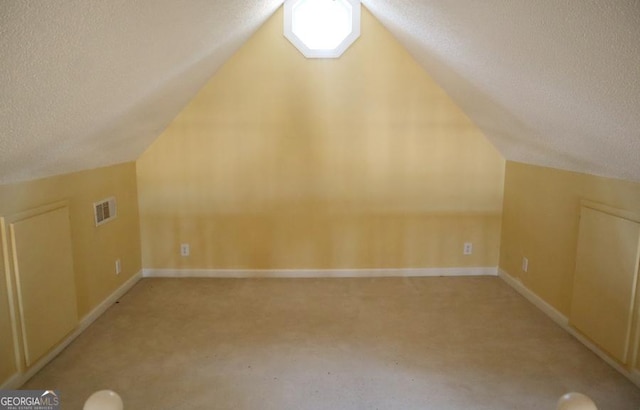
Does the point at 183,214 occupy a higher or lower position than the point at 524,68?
lower

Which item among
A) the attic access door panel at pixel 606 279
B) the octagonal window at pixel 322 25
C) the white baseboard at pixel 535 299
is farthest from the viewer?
the octagonal window at pixel 322 25

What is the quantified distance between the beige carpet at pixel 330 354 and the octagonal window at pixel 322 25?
2.17 m

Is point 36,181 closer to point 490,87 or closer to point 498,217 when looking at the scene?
point 490,87

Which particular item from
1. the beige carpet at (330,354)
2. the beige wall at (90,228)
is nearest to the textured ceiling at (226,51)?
the beige wall at (90,228)

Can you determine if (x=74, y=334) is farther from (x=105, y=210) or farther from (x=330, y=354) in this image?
(x=330, y=354)

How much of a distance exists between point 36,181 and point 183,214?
5.04 ft

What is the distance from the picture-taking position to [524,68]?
74.4 inches

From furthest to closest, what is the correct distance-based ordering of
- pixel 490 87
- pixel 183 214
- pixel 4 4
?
pixel 183 214, pixel 490 87, pixel 4 4

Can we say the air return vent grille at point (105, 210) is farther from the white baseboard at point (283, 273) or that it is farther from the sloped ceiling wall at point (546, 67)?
the sloped ceiling wall at point (546, 67)

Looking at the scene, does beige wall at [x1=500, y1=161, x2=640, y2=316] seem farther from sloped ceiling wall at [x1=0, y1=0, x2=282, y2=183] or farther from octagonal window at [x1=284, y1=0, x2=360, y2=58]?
sloped ceiling wall at [x1=0, y1=0, x2=282, y2=183]

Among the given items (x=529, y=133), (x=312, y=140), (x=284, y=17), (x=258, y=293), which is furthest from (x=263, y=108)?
(x=529, y=133)

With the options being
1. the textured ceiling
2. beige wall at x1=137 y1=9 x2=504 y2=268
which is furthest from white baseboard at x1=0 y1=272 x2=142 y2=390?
the textured ceiling

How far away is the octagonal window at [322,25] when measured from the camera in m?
3.43

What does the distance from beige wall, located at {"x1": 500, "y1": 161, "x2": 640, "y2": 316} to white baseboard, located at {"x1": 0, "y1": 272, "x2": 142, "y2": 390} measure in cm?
345
